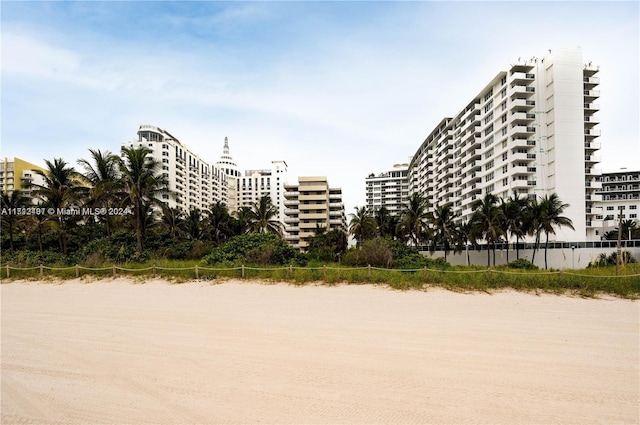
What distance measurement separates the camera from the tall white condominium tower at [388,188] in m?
112

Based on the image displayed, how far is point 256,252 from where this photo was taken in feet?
61.4

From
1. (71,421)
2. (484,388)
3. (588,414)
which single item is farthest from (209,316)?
(588,414)

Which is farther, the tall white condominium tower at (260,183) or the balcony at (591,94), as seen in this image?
the tall white condominium tower at (260,183)

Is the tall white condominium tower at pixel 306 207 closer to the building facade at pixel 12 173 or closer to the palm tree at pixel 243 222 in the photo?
the palm tree at pixel 243 222

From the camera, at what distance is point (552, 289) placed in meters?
12.3

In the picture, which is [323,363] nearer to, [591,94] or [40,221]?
[40,221]

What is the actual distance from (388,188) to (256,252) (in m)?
99.8

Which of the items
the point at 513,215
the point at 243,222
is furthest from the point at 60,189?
the point at 513,215

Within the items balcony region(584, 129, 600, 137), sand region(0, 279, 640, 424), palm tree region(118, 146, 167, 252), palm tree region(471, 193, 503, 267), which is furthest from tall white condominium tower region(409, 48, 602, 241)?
palm tree region(118, 146, 167, 252)

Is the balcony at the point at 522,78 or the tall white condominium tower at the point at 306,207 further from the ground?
the balcony at the point at 522,78

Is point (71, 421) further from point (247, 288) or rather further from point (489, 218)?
point (489, 218)

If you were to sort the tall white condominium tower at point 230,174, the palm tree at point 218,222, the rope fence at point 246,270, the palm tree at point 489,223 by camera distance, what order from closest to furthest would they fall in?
the rope fence at point 246,270, the palm tree at point 489,223, the palm tree at point 218,222, the tall white condominium tower at point 230,174

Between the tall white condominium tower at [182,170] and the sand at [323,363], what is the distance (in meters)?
74.1

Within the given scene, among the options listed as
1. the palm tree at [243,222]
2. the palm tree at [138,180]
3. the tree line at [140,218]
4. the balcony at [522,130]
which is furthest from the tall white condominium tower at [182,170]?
the balcony at [522,130]
